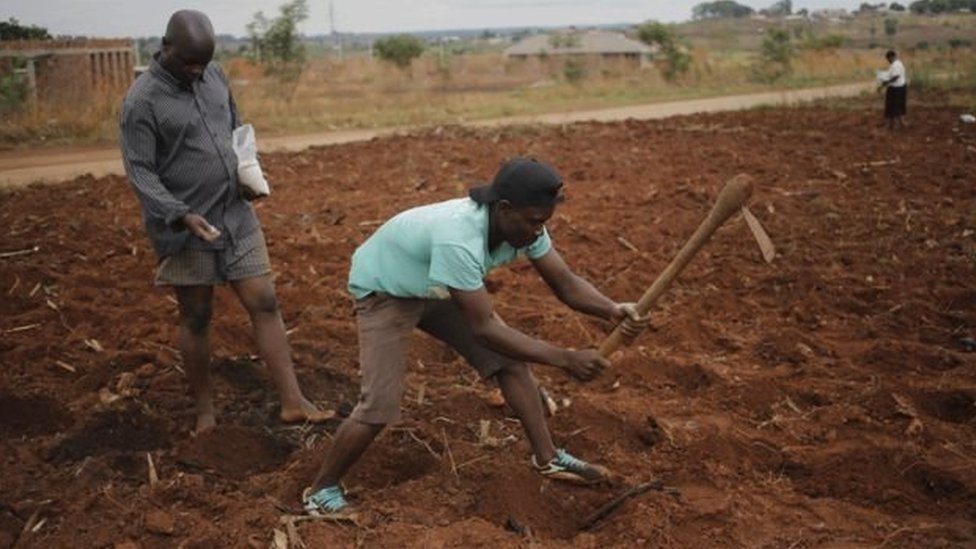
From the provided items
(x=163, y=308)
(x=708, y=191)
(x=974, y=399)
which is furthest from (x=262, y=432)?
(x=708, y=191)

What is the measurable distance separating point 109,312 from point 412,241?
3.57 m

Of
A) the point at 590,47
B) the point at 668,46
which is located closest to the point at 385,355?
the point at 668,46

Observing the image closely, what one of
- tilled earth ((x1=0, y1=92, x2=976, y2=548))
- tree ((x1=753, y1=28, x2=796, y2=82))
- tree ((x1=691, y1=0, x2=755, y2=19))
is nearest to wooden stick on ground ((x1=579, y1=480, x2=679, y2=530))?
tilled earth ((x1=0, y1=92, x2=976, y2=548))

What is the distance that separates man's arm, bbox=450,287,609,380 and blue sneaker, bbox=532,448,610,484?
0.48 metres

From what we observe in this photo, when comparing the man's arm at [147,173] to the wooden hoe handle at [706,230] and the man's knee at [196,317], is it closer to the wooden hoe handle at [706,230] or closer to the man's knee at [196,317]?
the man's knee at [196,317]

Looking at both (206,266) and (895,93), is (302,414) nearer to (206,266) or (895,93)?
(206,266)

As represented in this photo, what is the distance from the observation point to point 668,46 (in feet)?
109

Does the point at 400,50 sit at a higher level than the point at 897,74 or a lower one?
higher

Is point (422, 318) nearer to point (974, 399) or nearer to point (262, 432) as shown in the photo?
point (262, 432)

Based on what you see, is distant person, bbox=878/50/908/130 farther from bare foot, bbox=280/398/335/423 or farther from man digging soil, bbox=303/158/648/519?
man digging soil, bbox=303/158/648/519

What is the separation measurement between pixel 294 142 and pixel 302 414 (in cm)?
1269

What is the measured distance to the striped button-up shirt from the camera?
167 inches

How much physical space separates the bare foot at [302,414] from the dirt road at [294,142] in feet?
27.3

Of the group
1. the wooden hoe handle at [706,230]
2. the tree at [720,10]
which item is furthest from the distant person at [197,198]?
the tree at [720,10]
